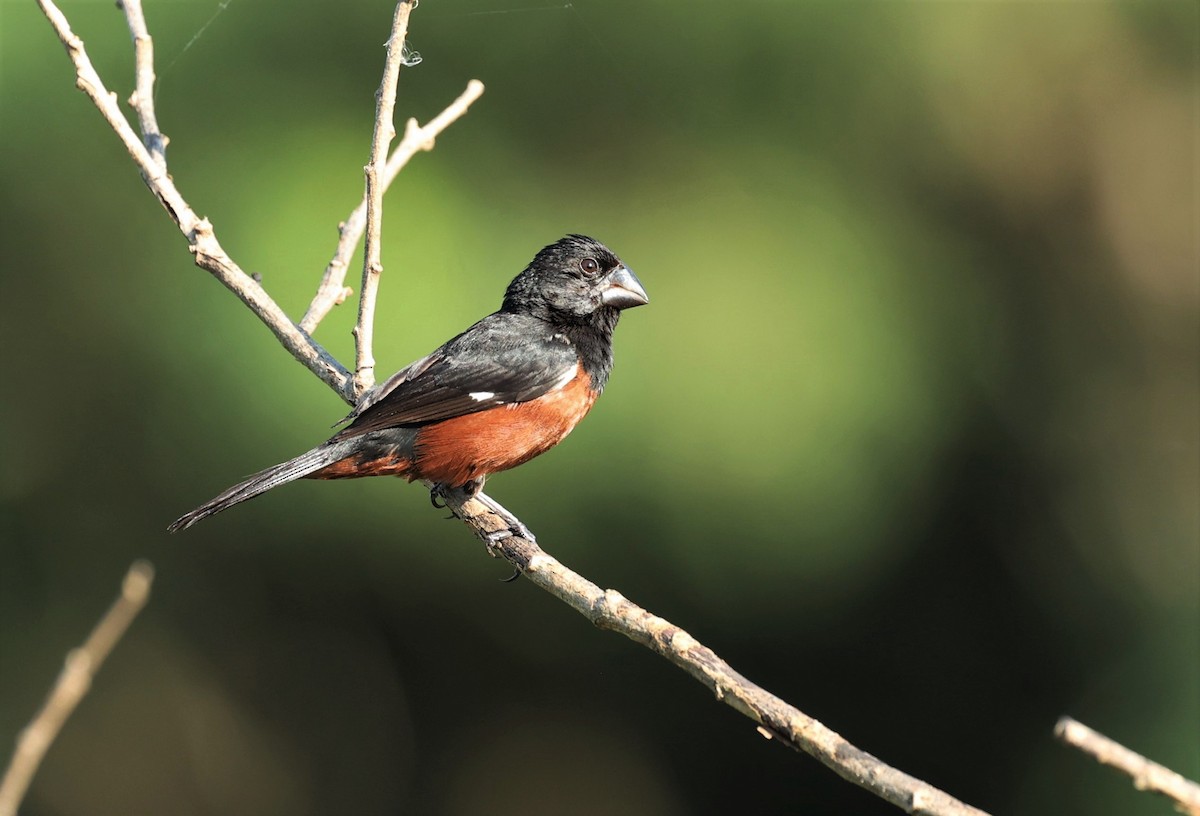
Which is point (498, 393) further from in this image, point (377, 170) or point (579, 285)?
point (377, 170)

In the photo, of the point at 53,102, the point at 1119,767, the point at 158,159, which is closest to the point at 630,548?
the point at 158,159

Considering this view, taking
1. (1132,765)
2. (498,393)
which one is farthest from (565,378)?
(1132,765)

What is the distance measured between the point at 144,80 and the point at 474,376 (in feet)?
4.00

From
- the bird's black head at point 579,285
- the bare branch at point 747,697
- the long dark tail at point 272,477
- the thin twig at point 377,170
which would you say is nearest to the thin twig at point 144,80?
the thin twig at point 377,170

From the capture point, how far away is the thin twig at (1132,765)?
95cm

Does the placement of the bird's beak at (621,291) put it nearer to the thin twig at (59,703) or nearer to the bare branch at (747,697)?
the bare branch at (747,697)

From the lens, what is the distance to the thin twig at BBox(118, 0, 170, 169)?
3.01 m

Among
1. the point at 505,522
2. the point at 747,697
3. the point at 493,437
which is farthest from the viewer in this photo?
the point at 493,437

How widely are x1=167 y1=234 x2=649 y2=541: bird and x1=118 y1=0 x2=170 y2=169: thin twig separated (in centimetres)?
87

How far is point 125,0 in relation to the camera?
3.07 meters

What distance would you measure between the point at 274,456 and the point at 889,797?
275cm

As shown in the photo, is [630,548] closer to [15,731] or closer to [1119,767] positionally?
[15,731]

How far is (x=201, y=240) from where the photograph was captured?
2.97m

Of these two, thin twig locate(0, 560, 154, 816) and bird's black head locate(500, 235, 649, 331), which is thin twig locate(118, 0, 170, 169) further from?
thin twig locate(0, 560, 154, 816)
